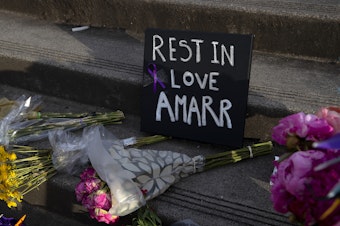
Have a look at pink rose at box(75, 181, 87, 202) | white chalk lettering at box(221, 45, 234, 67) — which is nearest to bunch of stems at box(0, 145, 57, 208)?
pink rose at box(75, 181, 87, 202)

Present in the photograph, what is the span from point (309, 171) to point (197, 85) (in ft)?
3.49

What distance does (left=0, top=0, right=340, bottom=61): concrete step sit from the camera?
8.46 ft

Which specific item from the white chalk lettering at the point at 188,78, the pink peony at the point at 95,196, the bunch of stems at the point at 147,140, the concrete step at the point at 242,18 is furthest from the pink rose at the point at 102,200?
the concrete step at the point at 242,18

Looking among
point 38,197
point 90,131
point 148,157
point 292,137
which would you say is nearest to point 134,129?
point 90,131

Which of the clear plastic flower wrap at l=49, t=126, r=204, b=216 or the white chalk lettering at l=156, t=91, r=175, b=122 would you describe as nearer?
the clear plastic flower wrap at l=49, t=126, r=204, b=216

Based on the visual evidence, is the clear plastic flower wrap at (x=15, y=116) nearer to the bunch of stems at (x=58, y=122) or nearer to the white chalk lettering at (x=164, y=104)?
the bunch of stems at (x=58, y=122)

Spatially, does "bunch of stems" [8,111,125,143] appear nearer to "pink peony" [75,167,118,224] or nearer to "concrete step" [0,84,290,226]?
"concrete step" [0,84,290,226]

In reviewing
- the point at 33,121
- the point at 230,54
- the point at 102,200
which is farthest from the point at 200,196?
the point at 33,121

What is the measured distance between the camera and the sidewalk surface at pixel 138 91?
1891 mm

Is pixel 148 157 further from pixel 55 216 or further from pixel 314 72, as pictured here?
pixel 314 72

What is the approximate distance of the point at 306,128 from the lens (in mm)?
1325

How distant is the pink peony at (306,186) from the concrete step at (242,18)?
4.97 ft

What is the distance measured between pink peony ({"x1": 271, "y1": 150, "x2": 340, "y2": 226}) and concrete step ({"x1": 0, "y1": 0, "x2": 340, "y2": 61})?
1516 mm

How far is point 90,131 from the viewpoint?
2221mm
